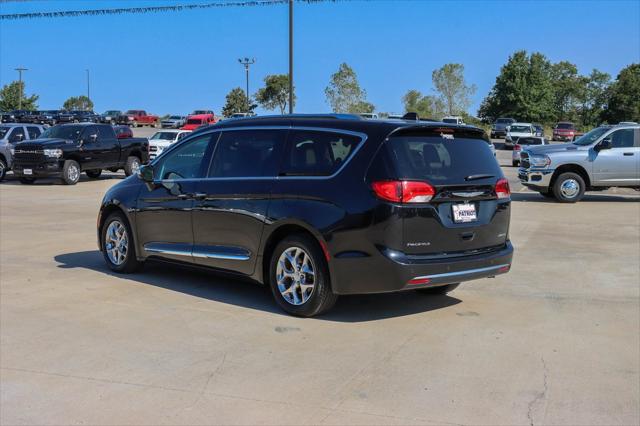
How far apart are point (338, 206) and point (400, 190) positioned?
549 millimetres

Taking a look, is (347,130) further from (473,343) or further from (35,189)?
(35,189)

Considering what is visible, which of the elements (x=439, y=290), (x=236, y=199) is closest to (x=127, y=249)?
(x=236, y=199)

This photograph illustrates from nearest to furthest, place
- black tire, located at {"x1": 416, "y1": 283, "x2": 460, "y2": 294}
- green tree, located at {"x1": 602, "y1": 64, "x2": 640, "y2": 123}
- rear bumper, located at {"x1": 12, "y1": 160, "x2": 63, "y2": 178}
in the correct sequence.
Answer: black tire, located at {"x1": 416, "y1": 283, "x2": 460, "y2": 294} → rear bumper, located at {"x1": 12, "y1": 160, "x2": 63, "y2": 178} → green tree, located at {"x1": 602, "y1": 64, "x2": 640, "y2": 123}

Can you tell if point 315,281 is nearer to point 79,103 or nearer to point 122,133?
point 122,133

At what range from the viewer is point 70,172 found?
21844 millimetres

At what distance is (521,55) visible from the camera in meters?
93.4

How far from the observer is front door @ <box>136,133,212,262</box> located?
7.17 m

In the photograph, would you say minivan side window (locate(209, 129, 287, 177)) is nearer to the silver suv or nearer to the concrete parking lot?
the concrete parking lot

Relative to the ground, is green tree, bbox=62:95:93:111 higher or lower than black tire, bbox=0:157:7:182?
higher

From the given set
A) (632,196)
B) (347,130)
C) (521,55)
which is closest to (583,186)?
(632,196)

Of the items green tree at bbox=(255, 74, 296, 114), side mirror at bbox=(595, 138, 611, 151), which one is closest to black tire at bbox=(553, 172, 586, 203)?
side mirror at bbox=(595, 138, 611, 151)

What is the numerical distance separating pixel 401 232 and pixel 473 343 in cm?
108

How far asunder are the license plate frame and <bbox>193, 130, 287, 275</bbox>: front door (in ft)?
5.52

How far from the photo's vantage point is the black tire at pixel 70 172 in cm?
2167
